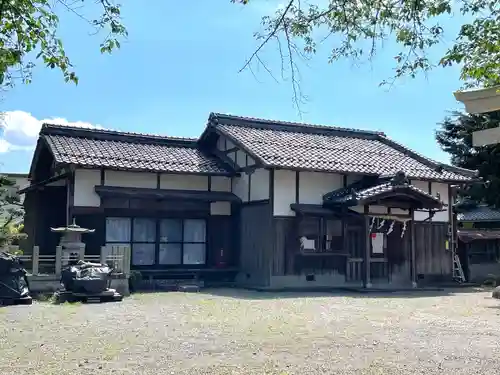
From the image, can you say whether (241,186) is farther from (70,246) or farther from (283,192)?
(70,246)

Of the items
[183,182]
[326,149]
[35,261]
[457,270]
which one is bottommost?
[457,270]

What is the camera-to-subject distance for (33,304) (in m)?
12.5

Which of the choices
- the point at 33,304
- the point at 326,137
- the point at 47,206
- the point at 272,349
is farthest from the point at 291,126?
the point at 272,349

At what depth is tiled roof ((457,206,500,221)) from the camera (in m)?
28.2

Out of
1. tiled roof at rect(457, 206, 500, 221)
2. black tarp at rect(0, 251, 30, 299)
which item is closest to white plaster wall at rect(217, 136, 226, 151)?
black tarp at rect(0, 251, 30, 299)

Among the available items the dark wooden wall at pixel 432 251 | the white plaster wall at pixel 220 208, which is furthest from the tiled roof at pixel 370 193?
the white plaster wall at pixel 220 208

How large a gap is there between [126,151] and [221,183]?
3.15 m

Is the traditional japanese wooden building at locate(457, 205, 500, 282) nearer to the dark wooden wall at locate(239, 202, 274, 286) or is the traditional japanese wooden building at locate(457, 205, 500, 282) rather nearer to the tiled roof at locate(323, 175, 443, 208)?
the tiled roof at locate(323, 175, 443, 208)

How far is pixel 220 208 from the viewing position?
18438 millimetres

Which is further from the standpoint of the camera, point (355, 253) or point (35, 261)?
point (355, 253)

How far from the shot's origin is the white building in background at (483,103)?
621 centimetres

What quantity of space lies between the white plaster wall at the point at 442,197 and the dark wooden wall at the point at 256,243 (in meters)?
6.12

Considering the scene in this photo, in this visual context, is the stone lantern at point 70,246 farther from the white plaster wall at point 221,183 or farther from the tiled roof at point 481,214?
the tiled roof at point 481,214

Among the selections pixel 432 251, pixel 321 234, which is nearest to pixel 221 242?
pixel 321 234
